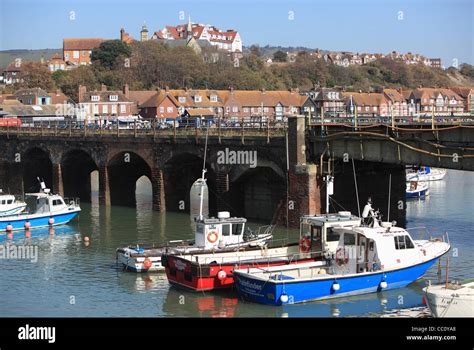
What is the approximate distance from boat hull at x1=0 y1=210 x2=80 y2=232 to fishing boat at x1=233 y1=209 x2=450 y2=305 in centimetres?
2754

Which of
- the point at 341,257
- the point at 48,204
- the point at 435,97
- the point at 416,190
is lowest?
the point at 341,257

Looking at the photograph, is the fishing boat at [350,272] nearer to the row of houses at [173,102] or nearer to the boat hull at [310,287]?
the boat hull at [310,287]

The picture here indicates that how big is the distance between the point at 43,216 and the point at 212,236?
22711 millimetres

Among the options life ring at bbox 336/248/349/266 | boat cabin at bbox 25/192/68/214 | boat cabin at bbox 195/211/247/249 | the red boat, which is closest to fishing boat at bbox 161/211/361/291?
life ring at bbox 336/248/349/266

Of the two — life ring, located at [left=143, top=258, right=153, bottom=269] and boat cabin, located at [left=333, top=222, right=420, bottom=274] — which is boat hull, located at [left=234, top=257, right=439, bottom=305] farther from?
life ring, located at [left=143, top=258, right=153, bottom=269]

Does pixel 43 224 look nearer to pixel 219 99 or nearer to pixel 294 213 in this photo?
pixel 294 213

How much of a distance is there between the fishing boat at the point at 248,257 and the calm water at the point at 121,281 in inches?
28.6

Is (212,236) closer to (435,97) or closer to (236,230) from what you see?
(236,230)

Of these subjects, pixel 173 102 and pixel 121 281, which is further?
pixel 173 102

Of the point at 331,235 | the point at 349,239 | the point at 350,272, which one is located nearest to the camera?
the point at 350,272

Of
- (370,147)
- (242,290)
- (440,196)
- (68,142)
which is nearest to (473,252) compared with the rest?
(370,147)

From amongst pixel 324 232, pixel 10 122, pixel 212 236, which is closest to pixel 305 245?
pixel 324 232

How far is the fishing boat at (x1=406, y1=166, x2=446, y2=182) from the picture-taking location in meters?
95.5

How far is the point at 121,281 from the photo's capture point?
45.7m
